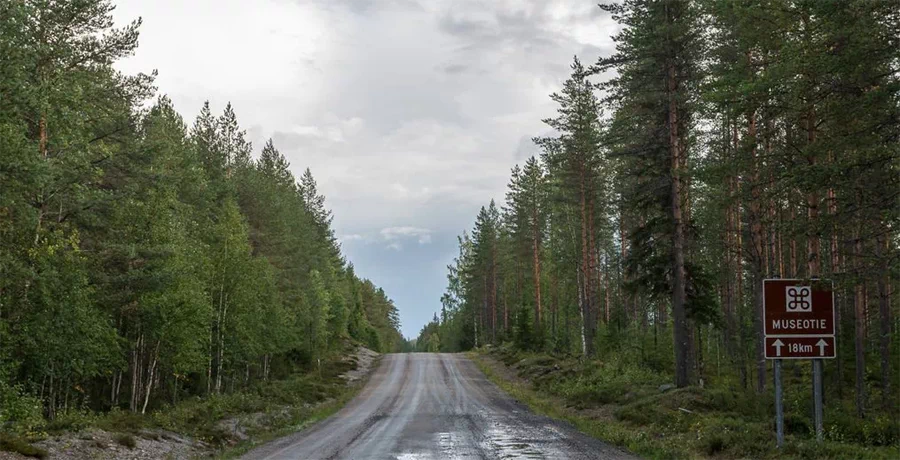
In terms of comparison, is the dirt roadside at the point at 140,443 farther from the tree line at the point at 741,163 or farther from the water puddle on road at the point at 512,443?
the tree line at the point at 741,163

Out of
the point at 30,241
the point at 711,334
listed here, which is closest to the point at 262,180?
the point at 30,241

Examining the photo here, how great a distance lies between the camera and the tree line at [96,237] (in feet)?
55.4

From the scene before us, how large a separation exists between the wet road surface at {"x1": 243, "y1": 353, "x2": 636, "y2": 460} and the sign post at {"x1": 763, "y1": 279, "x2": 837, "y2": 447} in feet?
12.4

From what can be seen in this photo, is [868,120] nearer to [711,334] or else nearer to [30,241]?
[30,241]

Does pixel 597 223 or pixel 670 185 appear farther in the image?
pixel 597 223

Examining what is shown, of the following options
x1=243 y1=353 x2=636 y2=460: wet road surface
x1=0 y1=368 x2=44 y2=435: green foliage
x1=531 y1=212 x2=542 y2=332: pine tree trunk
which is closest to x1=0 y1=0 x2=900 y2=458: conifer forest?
x1=0 y1=368 x2=44 y2=435: green foliage

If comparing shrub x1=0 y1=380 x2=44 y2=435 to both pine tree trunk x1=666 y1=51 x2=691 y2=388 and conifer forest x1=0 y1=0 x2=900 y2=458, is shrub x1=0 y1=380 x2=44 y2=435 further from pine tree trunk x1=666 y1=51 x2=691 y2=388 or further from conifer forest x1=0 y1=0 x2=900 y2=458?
pine tree trunk x1=666 y1=51 x2=691 y2=388

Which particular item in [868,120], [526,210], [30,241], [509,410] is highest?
[526,210]

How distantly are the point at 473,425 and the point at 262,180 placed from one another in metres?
30.6

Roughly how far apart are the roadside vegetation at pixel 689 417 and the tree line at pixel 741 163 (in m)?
2.38

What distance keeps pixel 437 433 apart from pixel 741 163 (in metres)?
10.5

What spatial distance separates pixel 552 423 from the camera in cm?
2106

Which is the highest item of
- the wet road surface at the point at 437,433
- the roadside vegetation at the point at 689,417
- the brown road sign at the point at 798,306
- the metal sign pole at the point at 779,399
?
the brown road sign at the point at 798,306

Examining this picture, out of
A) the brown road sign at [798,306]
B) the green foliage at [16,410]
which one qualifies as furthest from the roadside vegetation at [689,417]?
the green foliage at [16,410]
